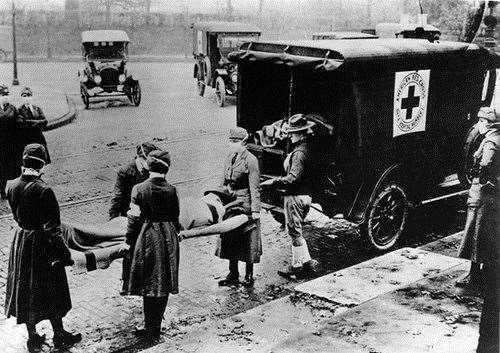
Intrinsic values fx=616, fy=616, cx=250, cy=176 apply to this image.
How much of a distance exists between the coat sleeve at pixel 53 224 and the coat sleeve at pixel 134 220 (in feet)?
2.03

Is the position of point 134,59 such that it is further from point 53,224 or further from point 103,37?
point 53,224

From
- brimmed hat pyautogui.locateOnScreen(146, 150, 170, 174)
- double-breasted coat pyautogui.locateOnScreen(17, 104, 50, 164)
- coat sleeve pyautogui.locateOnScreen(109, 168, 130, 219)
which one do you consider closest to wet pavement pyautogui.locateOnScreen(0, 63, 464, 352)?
coat sleeve pyautogui.locateOnScreen(109, 168, 130, 219)

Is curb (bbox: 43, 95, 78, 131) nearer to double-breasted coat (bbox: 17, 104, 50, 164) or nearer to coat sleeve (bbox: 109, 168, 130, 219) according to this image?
double-breasted coat (bbox: 17, 104, 50, 164)

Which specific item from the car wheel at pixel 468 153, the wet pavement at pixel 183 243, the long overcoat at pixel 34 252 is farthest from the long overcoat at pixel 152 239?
the car wheel at pixel 468 153

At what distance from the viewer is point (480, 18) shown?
23.9 feet

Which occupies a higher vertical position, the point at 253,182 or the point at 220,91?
the point at 253,182

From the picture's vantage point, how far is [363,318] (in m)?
5.54

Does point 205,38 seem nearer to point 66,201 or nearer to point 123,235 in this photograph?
point 66,201

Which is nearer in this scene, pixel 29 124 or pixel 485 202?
pixel 485 202

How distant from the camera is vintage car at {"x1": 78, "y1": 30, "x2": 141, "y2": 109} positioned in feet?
67.3

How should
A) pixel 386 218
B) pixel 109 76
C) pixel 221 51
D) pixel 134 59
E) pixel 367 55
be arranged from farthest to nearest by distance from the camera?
1. pixel 134 59
2. pixel 221 51
3. pixel 109 76
4. pixel 386 218
5. pixel 367 55

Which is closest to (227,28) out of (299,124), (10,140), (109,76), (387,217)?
(109,76)

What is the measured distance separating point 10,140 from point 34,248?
5025 millimetres

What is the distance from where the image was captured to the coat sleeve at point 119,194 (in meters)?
6.47
